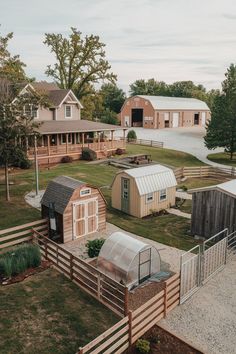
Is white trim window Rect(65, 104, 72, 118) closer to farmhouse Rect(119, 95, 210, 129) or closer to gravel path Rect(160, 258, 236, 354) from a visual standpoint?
farmhouse Rect(119, 95, 210, 129)

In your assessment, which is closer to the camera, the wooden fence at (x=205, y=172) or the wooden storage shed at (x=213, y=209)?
the wooden storage shed at (x=213, y=209)

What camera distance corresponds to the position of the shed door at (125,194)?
23047 mm

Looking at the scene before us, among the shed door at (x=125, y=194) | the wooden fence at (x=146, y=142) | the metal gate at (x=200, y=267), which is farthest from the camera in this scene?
the wooden fence at (x=146, y=142)

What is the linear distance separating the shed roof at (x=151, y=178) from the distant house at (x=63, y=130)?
1622 centimetres

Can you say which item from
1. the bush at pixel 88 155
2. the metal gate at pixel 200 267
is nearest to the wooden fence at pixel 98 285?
the metal gate at pixel 200 267

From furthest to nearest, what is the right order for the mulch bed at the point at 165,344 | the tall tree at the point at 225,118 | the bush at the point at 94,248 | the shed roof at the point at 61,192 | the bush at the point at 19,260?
the tall tree at the point at 225,118 < the shed roof at the point at 61,192 < the bush at the point at 94,248 < the bush at the point at 19,260 < the mulch bed at the point at 165,344

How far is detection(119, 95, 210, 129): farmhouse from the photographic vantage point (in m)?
69.1

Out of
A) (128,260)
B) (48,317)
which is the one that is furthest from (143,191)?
(48,317)

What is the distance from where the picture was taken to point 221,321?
11.5 metres

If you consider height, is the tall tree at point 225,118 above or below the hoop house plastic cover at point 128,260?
above

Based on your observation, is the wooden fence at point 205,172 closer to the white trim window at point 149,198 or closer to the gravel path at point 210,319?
the white trim window at point 149,198

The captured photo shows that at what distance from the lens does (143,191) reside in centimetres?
2245

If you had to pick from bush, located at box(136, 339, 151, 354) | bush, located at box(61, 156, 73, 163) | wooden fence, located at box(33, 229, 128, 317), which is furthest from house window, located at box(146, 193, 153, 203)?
bush, located at box(61, 156, 73, 163)

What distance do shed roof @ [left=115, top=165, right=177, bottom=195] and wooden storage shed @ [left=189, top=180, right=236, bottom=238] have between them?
4344 millimetres
